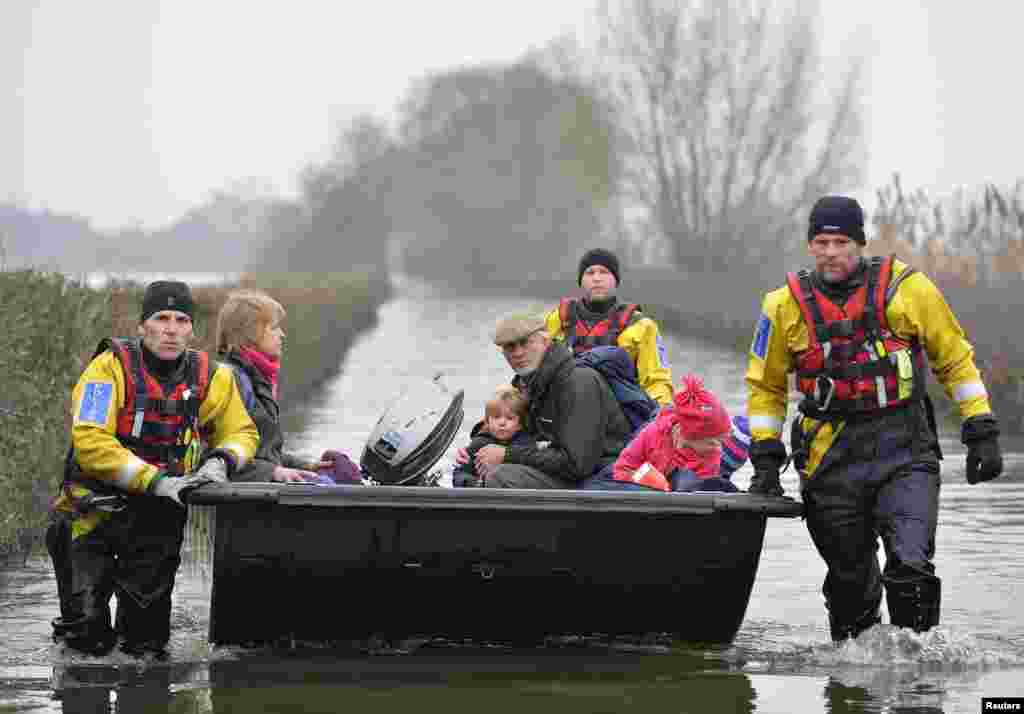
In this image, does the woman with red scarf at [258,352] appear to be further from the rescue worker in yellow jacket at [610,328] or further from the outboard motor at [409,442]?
the rescue worker in yellow jacket at [610,328]

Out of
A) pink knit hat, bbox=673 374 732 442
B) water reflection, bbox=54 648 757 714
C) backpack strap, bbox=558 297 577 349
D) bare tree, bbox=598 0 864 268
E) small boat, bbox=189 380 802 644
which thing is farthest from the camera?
bare tree, bbox=598 0 864 268

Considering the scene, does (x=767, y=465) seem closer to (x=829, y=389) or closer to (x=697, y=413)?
(x=829, y=389)

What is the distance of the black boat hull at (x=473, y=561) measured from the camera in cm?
859

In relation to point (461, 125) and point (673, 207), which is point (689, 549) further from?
point (461, 125)

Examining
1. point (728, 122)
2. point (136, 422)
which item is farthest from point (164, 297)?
point (728, 122)

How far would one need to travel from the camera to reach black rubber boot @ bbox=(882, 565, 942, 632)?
839 centimetres

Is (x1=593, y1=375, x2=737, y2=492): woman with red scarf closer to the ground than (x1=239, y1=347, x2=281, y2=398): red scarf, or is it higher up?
closer to the ground

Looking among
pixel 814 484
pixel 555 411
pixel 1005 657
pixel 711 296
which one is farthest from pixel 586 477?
pixel 711 296

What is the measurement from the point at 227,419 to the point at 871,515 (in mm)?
2654

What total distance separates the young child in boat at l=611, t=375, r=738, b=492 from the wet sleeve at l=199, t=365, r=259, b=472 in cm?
162

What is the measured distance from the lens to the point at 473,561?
8781 mm

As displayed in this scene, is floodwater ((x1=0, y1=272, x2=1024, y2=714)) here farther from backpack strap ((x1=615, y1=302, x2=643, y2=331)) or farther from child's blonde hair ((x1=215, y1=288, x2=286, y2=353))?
backpack strap ((x1=615, y1=302, x2=643, y2=331))

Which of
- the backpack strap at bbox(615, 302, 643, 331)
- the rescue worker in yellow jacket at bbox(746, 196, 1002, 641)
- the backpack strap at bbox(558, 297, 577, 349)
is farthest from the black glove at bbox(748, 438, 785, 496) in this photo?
the backpack strap at bbox(558, 297, 577, 349)

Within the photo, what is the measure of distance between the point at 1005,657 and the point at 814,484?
125 centimetres
